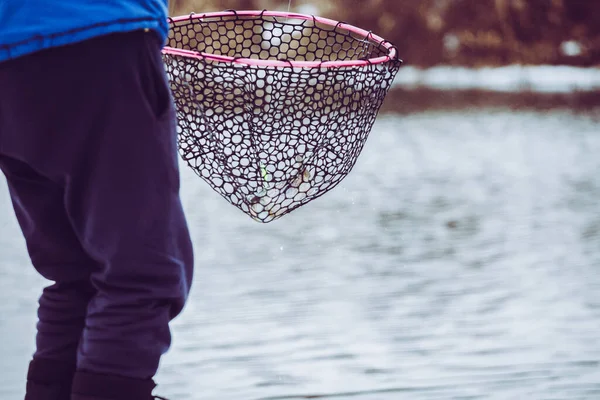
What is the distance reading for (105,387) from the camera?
1.29 m

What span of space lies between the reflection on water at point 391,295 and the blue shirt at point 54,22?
1539 mm

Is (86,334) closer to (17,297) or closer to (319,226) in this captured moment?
(17,297)

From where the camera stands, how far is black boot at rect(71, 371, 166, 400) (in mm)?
1295

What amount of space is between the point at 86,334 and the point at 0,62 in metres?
0.39

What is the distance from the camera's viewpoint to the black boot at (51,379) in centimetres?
143

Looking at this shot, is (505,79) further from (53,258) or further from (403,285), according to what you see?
(53,258)

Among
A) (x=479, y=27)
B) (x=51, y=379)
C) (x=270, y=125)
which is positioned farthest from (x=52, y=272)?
(x=479, y=27)

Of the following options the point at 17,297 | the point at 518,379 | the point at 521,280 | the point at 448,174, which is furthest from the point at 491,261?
the point at 448,174

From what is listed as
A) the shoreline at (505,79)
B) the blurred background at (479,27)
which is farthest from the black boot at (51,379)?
the blurred background at (479,27)

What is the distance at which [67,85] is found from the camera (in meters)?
1.27

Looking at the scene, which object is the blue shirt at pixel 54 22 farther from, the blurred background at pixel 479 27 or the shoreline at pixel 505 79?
the blurred background at pixel 479 27

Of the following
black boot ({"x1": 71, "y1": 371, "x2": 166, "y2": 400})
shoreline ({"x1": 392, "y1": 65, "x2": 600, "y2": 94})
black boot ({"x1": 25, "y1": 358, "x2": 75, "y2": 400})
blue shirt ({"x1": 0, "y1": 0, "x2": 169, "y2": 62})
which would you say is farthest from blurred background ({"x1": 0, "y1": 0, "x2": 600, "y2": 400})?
shoreline ({"x1": 392, "y1": 65, "x2": 600, "y2": 94})

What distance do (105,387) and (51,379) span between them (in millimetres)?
174

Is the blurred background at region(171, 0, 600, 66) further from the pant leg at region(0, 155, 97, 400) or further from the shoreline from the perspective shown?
the pant leg at region(0, 155, 97, 400)
